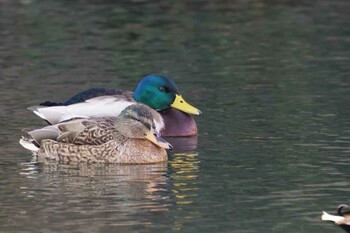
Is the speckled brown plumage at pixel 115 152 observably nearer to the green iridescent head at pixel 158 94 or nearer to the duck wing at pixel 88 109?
the duck wing at pixel 88 109

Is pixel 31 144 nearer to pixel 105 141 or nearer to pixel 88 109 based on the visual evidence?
pixel 105 141

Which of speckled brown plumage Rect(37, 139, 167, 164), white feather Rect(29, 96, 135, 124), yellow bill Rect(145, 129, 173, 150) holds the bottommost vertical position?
speckled brown plumage Rect(37, 139, 167, 164)

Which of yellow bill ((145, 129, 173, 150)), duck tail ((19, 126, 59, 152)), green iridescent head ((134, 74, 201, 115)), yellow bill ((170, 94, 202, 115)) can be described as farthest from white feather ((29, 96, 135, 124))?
yellow bill ((145, 129, 173, 150))

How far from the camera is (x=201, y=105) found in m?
15.8

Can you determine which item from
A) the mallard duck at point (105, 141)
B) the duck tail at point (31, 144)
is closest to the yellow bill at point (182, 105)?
the mallard duck at point (105, 141)

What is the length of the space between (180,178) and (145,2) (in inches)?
517

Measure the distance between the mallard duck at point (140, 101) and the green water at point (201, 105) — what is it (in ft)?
0.88

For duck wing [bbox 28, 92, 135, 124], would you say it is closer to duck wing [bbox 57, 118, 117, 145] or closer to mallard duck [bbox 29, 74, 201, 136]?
mallard duck [bbox 29, 74, 201, 136]

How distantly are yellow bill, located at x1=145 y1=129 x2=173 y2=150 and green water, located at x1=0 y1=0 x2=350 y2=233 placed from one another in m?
0.20

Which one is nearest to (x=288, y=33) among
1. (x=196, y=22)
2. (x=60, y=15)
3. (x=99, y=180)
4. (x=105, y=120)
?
(x=196, y=22)

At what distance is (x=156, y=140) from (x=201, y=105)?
2.77m

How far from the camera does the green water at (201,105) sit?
10734 mm

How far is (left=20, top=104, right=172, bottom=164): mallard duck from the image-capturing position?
1298cm

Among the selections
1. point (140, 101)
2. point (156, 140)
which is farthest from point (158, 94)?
point (156, 140)
